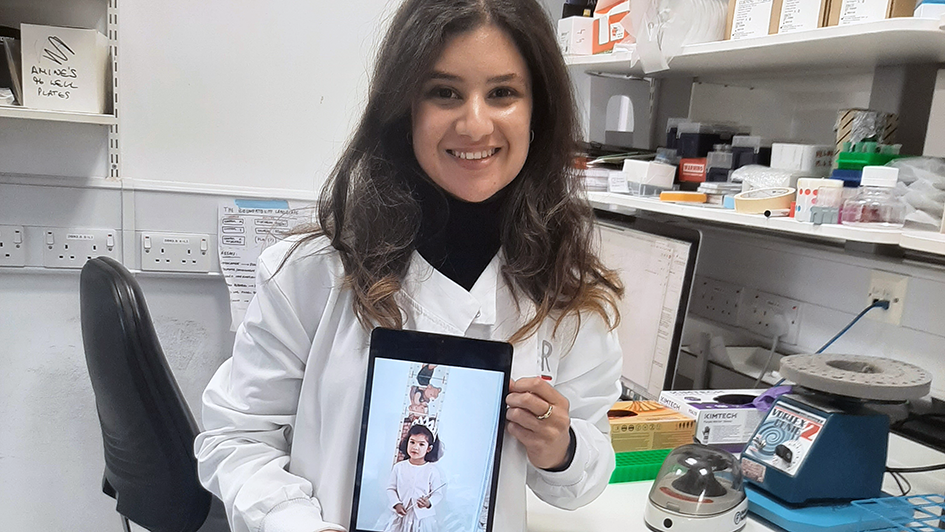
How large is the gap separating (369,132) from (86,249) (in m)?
1.17

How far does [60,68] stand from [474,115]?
1194mm

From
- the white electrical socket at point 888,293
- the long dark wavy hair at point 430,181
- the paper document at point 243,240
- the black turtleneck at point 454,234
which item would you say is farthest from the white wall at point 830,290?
the paper document at point 243,240

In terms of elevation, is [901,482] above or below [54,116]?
below

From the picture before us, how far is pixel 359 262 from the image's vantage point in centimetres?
92

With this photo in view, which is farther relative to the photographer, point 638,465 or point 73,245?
point 73,245

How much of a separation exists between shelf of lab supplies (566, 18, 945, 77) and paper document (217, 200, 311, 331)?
915 mm

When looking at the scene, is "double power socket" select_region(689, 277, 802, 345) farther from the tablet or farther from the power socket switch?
the power socket switch

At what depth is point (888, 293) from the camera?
1332mm

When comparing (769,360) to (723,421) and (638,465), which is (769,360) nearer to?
(723,421)

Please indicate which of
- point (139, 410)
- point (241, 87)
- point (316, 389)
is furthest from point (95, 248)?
point (316, 389)

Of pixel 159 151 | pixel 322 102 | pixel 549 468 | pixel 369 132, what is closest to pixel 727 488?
pixel 549 468

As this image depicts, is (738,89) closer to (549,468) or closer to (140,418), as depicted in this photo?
(549,468)

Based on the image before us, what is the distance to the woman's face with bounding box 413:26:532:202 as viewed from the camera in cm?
88

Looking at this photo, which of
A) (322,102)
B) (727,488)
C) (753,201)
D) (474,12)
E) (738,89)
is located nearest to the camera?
(474,12)
